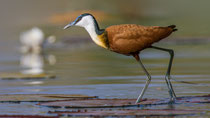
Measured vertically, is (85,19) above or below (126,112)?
above

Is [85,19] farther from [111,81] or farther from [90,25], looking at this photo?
[111,81]

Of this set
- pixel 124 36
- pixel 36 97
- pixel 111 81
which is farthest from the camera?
pixel 111 81

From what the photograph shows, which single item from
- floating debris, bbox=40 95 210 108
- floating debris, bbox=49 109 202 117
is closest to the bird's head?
floating debris, bbox=40 95 210 108

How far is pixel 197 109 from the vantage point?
9305 mm

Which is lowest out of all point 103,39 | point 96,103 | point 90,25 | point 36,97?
point 96,103

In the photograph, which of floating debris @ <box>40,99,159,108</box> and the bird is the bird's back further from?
floating debris @ <box>40,99,159,108</box>

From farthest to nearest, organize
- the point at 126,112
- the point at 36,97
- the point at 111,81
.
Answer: the point at 111,81 → the point at 36,97 → the point at 126,112

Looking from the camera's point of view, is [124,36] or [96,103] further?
[124,36]

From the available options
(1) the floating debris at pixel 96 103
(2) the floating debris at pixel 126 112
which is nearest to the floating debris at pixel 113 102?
(1) the floating debris at pixel 96 103

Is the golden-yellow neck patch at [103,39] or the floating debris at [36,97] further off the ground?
the golden-yellow neck patch at [103,39]

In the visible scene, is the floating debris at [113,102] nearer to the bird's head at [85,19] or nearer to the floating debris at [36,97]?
the floating debris at [36,97]

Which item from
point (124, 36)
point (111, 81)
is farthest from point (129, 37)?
point (111, 81)

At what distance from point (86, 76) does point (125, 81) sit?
185 cm

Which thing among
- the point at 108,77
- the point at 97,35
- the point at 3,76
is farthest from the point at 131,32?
the point at 3,76
